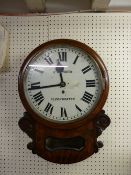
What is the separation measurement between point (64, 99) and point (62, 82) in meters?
0.08

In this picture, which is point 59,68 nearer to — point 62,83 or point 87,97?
point 62,83

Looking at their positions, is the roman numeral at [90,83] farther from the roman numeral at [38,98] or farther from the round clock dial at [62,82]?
the roman numeral at [38,98]

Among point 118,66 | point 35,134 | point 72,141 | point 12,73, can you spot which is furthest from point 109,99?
point 12,73

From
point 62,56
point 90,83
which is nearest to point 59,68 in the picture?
point 62,56

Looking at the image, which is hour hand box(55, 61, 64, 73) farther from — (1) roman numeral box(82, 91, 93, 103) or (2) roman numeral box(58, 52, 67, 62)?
(1) roman numeral box(82, 91, 93, 103)

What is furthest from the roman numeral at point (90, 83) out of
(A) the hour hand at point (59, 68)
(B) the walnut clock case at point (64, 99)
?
(A) the hour hand at point (59, 68)

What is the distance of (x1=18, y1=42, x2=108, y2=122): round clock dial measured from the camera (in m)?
1.34

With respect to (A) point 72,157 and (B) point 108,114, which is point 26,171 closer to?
(A) point 72,157

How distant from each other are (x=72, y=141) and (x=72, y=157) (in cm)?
8

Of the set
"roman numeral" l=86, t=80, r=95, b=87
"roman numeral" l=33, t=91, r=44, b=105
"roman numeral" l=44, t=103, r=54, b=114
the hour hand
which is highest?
the hour hand

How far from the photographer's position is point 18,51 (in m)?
1.53

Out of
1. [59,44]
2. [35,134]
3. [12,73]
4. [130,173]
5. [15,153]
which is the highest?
[59,44]

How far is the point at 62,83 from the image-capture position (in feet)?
4.45

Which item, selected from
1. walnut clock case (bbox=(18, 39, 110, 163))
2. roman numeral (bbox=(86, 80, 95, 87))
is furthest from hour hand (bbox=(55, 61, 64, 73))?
roman numeral (bbox=(86, 80, 95, 87))
